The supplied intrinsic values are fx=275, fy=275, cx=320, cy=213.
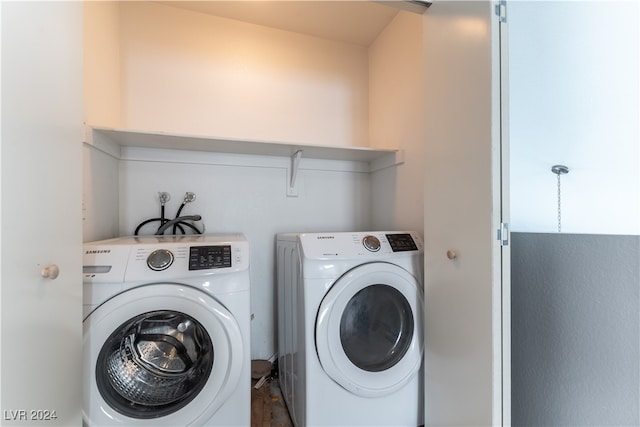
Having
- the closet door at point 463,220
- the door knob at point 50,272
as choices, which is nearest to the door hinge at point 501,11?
the closet door at point 463,220

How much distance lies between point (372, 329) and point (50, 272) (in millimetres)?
1157

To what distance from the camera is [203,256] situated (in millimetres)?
1016

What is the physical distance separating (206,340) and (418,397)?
0.98 m

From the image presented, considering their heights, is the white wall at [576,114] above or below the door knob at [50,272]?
above

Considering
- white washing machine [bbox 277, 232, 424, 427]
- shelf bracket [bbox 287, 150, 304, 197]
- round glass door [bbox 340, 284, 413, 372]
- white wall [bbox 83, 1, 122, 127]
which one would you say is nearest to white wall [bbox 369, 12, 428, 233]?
white washing machine [bbox 277, 232, 424, 427]

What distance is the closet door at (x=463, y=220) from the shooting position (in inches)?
34.9

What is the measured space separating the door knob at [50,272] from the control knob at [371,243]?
102 centimetres

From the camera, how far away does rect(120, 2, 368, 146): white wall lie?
1.69 meters

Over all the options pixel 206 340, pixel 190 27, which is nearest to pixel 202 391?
pixel 206 340

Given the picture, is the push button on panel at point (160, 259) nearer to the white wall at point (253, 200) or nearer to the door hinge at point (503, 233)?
the white wall at point (253, 200)

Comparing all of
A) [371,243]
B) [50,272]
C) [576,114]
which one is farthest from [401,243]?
[50,272]

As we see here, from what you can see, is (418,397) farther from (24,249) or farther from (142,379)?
(24,249)

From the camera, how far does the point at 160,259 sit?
982 millimetres

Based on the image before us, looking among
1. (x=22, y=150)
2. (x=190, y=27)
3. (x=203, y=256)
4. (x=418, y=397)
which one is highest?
(x=190, y=27)
